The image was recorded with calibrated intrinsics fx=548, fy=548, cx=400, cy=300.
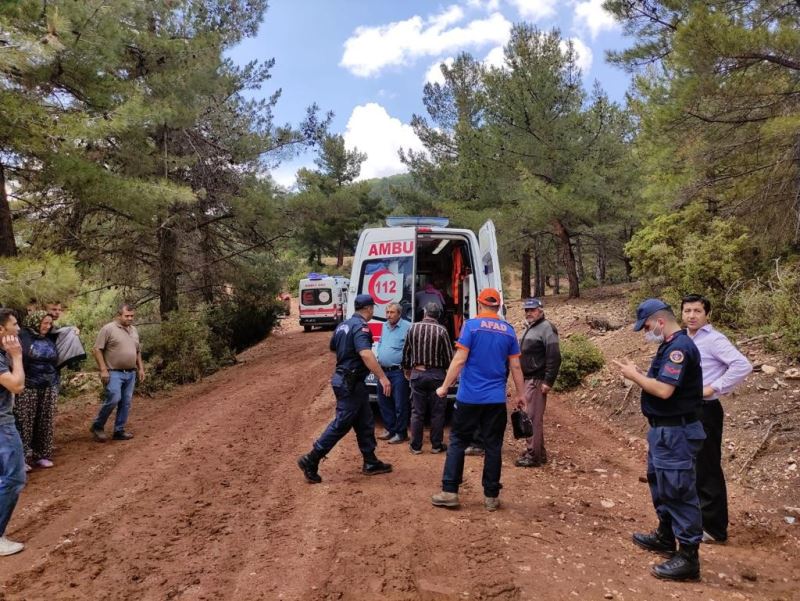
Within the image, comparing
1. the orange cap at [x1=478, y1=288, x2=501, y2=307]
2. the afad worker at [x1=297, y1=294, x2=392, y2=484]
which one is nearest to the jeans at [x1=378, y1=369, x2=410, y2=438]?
the afad worker at [x1=297, y1=294, x2=392, y2=484]

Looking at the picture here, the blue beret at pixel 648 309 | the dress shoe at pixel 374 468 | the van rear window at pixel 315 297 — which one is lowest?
the dress shoe at pixel 374 468

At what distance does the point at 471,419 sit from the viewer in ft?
14.6

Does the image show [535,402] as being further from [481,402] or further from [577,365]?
[577,365]

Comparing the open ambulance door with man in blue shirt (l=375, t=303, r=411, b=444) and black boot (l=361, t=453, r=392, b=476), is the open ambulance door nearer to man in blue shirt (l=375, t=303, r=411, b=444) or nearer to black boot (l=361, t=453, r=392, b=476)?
man in blue shirt (l=375, t=303, r=411, b=444)

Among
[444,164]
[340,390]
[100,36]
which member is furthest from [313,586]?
[444,164]

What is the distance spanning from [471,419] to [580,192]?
14415 mm

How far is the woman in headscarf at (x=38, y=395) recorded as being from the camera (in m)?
5.52

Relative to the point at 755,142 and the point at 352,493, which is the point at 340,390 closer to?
the point at 352,493

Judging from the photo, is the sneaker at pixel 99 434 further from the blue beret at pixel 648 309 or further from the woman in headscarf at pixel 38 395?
the blue beret at pixel 648 309

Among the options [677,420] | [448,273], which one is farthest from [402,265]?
[677,420]

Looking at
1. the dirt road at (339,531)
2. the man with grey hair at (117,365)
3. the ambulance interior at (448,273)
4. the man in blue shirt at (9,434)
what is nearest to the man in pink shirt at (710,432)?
the dirt road at (339,531)

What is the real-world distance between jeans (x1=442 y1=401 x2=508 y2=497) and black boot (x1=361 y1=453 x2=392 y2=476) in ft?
3.28

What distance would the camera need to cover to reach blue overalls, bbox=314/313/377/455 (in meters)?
5.01

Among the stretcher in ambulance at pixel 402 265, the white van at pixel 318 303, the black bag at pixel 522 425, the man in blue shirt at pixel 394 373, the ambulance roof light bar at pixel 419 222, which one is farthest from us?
the white van at pixel 318 303
